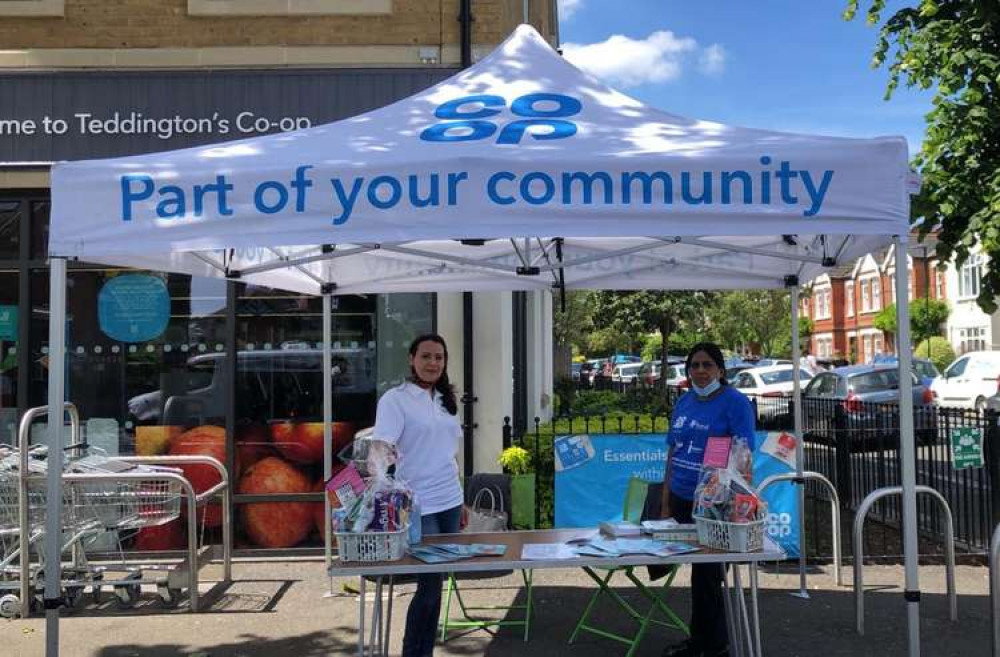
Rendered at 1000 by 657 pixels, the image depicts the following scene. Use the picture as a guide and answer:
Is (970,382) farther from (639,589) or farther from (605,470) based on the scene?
(639,589)

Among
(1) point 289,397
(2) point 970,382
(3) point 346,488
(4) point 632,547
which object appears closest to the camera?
(3) point 346,488

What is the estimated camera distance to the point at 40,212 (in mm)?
8078

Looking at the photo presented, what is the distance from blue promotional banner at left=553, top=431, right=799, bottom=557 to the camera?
713cm

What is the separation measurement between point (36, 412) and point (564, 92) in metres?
4.12

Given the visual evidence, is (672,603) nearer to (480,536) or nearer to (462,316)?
(480,536)

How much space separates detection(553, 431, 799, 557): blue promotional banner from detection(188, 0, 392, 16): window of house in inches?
167

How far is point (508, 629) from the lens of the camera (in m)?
5.80

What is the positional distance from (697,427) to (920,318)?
44797 millimetres

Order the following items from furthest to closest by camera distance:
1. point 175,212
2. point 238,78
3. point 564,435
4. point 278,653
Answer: point 238,78 → point 564,435 → point 278,653 → point 175,212

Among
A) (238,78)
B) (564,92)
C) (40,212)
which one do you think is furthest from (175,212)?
(40,212)

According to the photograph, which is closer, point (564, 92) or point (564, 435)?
point (564, 92)

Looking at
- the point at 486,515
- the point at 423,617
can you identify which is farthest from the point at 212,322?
the point at 423,617

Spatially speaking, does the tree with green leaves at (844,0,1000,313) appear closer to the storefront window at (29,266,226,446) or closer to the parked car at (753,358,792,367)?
the storefront window at (29,266,226,446)

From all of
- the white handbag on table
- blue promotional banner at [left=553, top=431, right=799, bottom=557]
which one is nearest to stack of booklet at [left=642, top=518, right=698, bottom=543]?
the white handbag on table
